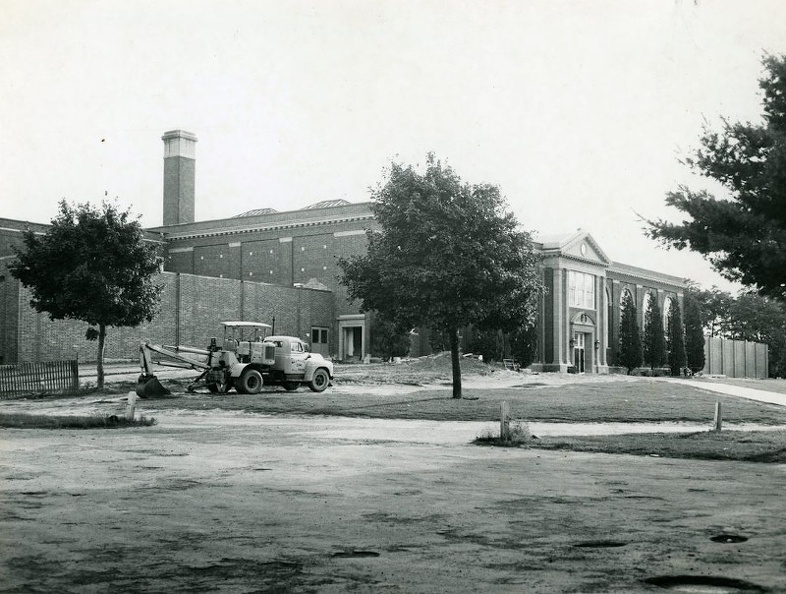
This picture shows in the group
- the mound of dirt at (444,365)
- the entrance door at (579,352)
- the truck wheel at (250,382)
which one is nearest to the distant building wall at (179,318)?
the truck wheel at (250,382)

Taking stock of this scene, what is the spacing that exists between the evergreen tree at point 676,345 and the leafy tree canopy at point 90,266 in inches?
1834

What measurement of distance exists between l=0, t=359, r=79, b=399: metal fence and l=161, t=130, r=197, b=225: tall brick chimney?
1564 inches

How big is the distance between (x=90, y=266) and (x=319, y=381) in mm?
8939

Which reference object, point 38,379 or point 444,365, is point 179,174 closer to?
point 444,365

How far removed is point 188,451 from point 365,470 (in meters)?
3.66

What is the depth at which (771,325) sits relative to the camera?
89.2 m


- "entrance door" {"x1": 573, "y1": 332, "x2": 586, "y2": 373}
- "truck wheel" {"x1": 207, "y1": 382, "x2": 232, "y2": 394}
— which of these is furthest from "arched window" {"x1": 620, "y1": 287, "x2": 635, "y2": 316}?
"truck wheel" {"x1": 207, "y1": 382, "x2": 232, "y2": 394}

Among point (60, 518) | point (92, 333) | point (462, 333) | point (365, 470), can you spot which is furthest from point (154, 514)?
point (462, 333)

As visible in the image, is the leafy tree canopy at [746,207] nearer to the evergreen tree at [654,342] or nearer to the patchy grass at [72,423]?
the patchy grass at [72,423]

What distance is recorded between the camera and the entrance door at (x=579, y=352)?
207ft

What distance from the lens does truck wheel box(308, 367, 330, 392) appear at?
3247 centimetres

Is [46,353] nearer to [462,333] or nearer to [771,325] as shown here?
[462,333]

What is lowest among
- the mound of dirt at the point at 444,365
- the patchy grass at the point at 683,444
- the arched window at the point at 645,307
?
the patchy grass at the point at 683,444

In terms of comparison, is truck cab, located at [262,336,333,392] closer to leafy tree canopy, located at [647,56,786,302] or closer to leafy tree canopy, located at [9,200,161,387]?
leafy tree canopy, located at [9,200,161,387]
